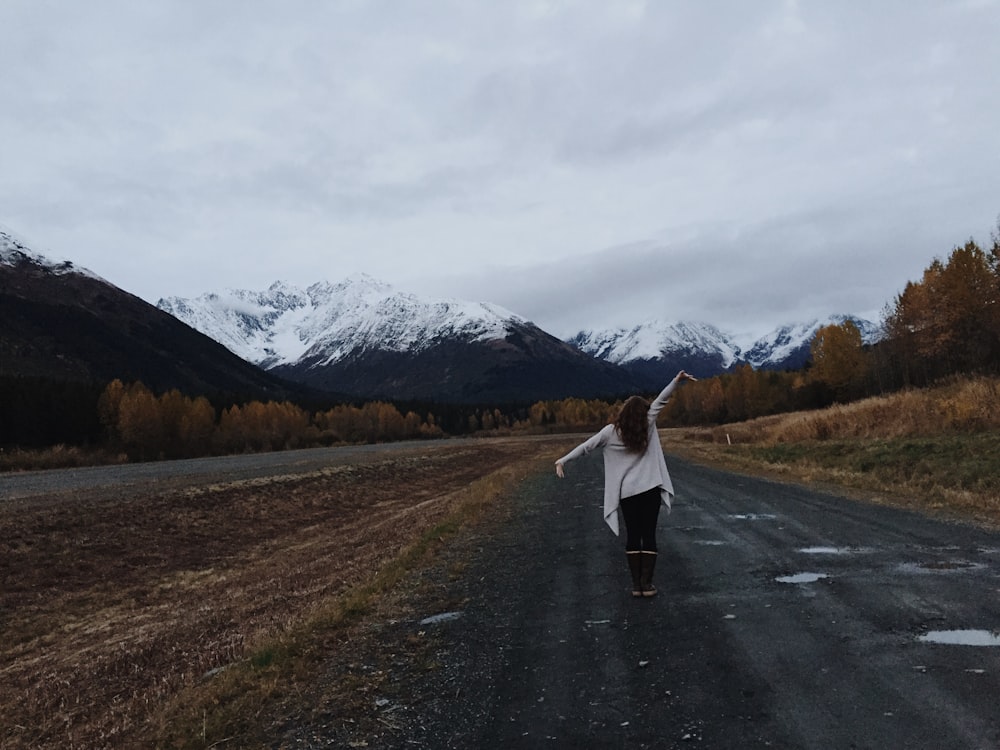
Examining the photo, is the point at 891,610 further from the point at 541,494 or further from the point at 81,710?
the point at 541,494

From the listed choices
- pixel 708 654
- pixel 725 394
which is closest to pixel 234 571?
pixel 708 654

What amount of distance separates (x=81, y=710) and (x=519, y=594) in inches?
260

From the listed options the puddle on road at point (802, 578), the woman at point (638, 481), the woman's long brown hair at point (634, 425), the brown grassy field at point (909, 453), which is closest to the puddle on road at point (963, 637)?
the puddle on road at point (802, 578)

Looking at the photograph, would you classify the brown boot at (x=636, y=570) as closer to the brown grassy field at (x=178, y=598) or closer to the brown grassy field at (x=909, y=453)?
Answer: the brown grassy field at (x=178, y=598)

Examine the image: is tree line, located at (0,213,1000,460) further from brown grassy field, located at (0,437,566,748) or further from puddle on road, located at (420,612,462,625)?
puddle on road, located at (420,612,462,625)

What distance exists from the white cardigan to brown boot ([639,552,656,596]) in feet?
1.86

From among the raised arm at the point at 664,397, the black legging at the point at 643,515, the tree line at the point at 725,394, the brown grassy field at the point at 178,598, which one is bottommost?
the brown grassy field at the point at 178,598

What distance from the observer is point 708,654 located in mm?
6562

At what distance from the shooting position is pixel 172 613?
53.4ft

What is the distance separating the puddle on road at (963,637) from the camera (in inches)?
244

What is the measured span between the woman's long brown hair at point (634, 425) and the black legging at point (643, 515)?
2.04 ft

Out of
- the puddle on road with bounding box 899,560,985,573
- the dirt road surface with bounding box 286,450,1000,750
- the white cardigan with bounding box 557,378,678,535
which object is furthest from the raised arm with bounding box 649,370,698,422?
the puddle on road with bounding box 899,560,985,573

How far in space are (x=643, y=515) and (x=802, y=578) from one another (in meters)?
2.52

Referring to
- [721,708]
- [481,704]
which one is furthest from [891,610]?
[481,704]
